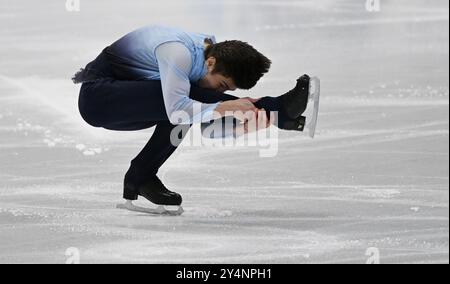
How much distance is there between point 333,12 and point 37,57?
1.81m

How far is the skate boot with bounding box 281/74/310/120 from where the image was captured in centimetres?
350

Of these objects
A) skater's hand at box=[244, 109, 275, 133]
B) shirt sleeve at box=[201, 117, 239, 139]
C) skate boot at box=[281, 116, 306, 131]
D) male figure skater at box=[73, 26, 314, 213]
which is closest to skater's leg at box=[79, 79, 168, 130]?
male figure skater at box=[73, 26, 314, 213]

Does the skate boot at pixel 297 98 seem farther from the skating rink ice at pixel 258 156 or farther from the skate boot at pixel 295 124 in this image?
the skating rink ice at pixel 258 156

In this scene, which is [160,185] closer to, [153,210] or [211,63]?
[153,210]

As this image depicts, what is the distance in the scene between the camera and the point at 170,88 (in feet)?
11.4

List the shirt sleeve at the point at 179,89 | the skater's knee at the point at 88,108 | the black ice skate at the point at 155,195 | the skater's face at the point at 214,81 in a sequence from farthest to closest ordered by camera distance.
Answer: the black ice skate at the point at 155,195 → the skater's knee at the point at 88,108 → the skater's face at the point at 214,81 → the shirt sleeve at the point at 179,89

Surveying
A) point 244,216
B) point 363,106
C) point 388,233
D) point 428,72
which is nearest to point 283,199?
point 244,216

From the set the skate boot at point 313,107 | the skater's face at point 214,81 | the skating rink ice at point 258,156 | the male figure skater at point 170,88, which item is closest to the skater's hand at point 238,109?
the male figure skater at point 170,88

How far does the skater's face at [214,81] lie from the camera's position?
358cm

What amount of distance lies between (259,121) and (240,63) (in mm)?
219

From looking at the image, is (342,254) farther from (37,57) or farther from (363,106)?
(37,57)

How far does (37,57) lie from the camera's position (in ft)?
17.6

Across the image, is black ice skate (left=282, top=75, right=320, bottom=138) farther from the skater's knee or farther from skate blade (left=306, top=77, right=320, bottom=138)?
the skater's knee

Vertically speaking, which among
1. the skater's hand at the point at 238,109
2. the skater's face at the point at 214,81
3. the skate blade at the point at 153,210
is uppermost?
the skater's face at the point at 214,81
